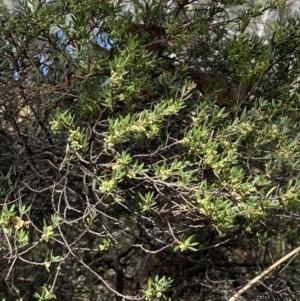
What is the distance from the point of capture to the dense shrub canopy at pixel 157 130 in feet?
4.33

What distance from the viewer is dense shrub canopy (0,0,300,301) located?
1319 mm

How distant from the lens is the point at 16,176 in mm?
1669

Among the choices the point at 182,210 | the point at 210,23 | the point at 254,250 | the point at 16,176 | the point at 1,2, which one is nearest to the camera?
the point at 182,210

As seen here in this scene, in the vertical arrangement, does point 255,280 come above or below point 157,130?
below

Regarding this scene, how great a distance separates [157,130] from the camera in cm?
130

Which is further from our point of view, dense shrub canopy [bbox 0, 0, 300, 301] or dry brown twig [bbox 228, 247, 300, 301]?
dry brown twig [bbox 228, 247, 300, 301]

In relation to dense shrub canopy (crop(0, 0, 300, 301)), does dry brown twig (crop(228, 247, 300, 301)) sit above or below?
below

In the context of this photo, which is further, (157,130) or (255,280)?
(255,280)

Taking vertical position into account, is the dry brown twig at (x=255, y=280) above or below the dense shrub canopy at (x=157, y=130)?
Answer: below

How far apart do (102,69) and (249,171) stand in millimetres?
514

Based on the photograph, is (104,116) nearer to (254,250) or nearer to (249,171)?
(249,171)

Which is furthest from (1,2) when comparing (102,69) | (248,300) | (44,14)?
(248,300)

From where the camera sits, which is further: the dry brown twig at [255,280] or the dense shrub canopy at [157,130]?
the dry brown twig at [255,280]

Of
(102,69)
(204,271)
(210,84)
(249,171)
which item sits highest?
(102,69)
